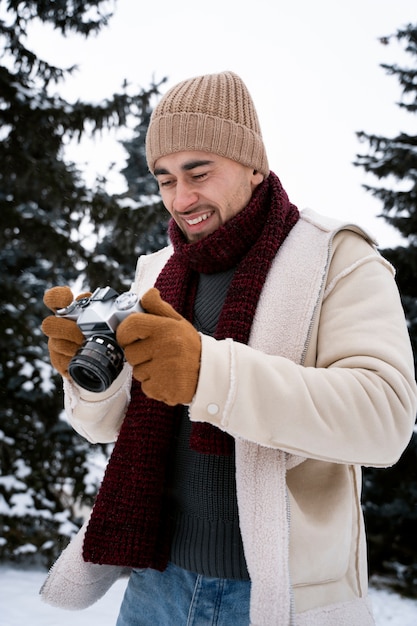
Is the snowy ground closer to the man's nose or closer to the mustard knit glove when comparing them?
the mustard knit glove

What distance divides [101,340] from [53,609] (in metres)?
4.63

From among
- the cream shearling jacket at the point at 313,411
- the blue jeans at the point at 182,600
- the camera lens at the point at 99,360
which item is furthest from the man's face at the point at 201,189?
the blue jeans at the point at 182,600

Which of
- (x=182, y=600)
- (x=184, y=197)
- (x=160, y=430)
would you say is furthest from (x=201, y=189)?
(x=182, y=600)

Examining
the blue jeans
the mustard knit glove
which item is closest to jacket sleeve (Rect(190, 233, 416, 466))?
the mustard knit glove

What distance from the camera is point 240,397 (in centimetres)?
114

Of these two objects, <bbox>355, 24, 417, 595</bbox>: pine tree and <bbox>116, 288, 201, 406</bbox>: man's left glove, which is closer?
<bbox>116, 288, 201, 406</bbox>: man's left glove

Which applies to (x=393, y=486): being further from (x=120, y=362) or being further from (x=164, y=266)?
(x=120, y=362)

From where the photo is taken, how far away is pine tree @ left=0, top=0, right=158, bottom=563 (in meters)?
5.12

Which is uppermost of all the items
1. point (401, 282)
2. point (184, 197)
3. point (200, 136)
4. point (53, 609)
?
point (200, 136)

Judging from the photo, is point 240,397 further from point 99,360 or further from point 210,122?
point 210,122

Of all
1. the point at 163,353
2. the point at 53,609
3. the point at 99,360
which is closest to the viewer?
the point at 163,353

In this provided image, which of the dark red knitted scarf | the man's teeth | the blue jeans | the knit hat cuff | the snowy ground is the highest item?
the knit hat cuff

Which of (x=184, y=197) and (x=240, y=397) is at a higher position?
(x=184, y=197)

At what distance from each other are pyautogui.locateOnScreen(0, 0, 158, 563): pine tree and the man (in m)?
3.75
